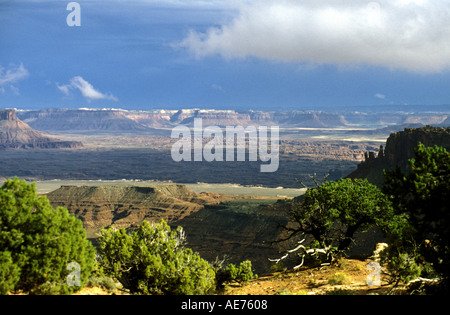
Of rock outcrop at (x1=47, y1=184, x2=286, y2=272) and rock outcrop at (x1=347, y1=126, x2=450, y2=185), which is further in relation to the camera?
rock outcrop at (x1=347, y1=126, x2=450, y2=185)

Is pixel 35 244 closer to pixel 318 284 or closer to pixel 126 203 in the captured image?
pixel 318 284

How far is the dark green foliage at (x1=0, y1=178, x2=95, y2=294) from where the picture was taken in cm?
2339

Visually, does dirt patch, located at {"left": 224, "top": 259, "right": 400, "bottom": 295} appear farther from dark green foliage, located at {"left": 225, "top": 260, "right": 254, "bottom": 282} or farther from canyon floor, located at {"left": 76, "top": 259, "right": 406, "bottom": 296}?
dark green foliage, located at {"left": 225, "top": 260, "right": 254, "bottom": 282}

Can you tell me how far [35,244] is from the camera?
24.1m

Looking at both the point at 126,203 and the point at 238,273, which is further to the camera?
the point at 126,203

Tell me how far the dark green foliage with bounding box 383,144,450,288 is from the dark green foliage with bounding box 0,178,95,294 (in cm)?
1702

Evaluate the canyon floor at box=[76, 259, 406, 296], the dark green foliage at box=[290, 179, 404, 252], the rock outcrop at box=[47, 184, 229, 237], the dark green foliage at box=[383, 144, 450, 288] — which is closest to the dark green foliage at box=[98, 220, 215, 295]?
the canyon floor at box=[76, 259, 406, 296]

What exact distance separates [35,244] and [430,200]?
19.8 metres

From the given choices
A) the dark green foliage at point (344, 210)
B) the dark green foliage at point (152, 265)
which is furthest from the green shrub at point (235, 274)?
the dark green foliage at point (344, 210)

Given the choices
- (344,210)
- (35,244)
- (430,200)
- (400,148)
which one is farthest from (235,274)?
(400,148)

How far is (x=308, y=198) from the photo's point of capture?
3678cm
